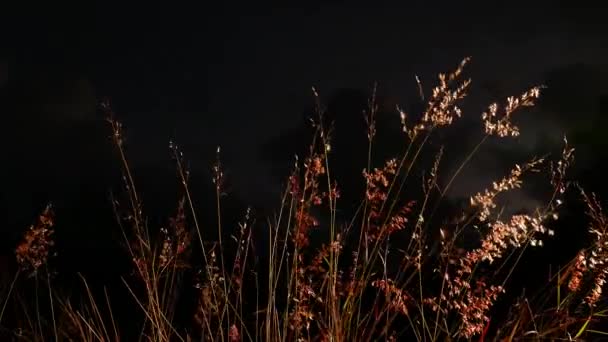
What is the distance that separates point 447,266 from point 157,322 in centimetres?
104

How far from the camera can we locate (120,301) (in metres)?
5.54

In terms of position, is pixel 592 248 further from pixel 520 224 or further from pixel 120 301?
pixel 120 301

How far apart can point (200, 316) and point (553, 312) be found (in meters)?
1.30

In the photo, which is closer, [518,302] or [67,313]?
A: [518,302]

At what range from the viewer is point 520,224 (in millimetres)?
2701

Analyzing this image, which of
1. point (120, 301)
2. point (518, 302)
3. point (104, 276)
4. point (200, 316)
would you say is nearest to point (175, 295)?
point (200, 316)

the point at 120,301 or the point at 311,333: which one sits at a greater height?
the point at 311,333

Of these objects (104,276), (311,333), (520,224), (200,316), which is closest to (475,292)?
(520,224)

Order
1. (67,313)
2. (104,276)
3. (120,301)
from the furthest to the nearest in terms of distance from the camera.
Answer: (104,276)
(120,301)
(67,313)

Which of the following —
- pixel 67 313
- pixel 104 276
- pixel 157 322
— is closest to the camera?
pixel 157 322

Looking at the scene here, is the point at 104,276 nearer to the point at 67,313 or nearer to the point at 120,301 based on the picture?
the point at 120,301

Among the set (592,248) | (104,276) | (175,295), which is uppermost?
(592,248)

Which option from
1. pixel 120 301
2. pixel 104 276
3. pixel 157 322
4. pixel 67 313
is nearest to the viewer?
pixel 157 322

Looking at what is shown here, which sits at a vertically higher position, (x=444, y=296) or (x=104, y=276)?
(x=444, y=296)
